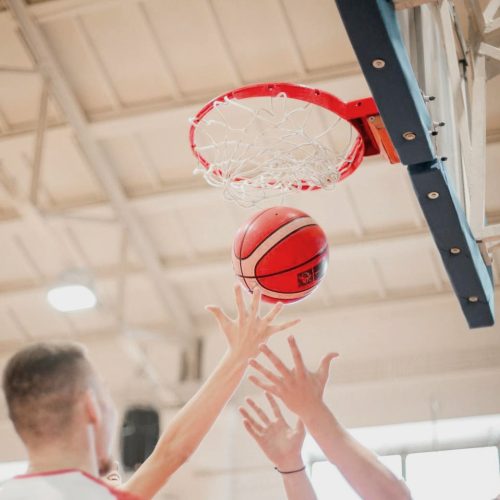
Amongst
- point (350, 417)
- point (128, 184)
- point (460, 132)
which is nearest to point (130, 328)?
point (128, 184)

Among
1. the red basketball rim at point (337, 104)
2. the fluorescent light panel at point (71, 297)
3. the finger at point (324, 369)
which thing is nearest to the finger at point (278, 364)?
the finger at point (324, 369)

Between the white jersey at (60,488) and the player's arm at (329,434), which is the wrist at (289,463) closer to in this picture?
the player's arm at (329,434)

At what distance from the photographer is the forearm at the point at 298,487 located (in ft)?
8.72

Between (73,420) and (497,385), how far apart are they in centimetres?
788

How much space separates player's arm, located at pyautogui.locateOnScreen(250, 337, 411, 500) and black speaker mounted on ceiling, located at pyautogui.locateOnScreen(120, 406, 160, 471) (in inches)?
289

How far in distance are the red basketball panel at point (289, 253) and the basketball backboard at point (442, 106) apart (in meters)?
0.58

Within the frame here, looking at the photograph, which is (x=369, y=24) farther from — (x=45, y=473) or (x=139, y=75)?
(x=139, y=75)

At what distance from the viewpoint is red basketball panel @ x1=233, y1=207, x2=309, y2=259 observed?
14.3 feet

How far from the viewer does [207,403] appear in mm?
2553

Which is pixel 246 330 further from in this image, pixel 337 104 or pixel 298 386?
pixel 337 104

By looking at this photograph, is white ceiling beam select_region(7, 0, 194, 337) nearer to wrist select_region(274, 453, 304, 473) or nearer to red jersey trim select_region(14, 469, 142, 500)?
wrist select_region(274, 453, 304, 473)

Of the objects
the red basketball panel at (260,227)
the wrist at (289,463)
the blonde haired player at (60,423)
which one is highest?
the red basketball panel at (260,227)

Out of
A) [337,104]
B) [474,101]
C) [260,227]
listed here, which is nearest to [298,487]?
[260,227]

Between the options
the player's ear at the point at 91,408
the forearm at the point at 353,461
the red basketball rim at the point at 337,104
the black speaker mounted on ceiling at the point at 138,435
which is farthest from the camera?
the black speaker mounted on ceiling at the point at 138,435
